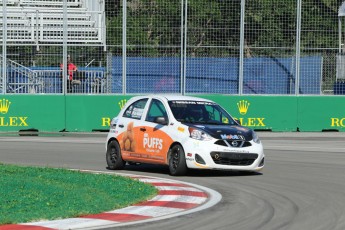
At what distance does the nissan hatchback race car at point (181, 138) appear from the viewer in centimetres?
1581

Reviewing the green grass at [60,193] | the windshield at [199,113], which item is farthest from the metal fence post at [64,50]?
the green grass at [60,193]

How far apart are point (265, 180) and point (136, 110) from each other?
3378 mm

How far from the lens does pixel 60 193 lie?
488 inches

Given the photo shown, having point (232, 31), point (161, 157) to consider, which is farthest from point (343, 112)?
point (161, 157)

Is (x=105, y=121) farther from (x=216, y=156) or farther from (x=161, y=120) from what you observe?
(x=216, y=156)

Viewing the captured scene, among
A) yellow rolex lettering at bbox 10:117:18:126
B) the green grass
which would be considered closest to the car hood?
the green grass

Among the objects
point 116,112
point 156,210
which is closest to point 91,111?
point 116,112

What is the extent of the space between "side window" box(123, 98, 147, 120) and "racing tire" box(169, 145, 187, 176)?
1.40 m

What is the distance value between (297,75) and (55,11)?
28.6 ft

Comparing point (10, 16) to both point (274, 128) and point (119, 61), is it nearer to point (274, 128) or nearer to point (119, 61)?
point (119, 61)

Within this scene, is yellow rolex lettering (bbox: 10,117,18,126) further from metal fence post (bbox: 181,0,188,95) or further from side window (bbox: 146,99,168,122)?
side window (bbox: 146,99,168,122)

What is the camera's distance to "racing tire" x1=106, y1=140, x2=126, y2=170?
17500 mm

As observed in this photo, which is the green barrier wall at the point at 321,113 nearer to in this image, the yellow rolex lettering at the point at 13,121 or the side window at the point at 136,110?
the yellow rolex lettering at the point at 13,121

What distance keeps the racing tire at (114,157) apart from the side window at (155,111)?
0.94m
